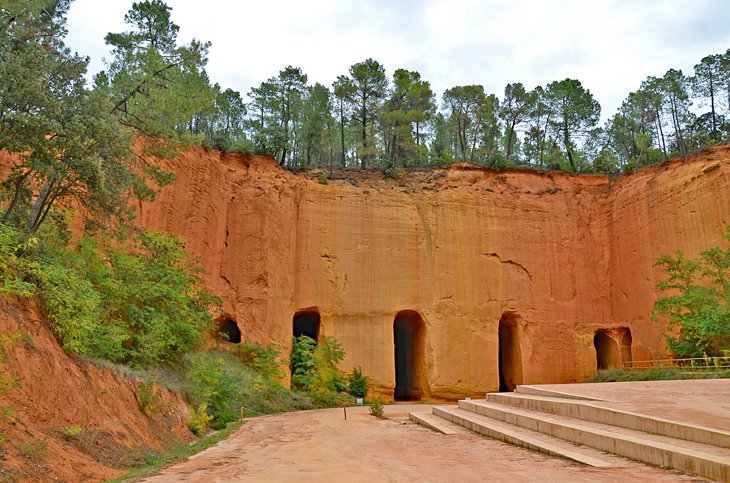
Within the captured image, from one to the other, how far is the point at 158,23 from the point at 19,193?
65.2 ft

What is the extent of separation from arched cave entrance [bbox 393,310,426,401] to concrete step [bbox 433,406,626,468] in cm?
1475

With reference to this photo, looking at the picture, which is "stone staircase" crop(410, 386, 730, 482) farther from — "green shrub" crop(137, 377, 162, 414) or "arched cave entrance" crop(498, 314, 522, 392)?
"arched cave entrance" crop(498, 314, 522, 392)

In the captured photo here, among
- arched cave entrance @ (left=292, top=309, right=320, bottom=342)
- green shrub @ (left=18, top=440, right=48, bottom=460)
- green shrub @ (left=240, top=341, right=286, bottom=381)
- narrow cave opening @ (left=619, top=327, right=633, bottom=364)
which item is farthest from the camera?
arched cave entrance @ (left=292, top=309, right=320, bottom=342)

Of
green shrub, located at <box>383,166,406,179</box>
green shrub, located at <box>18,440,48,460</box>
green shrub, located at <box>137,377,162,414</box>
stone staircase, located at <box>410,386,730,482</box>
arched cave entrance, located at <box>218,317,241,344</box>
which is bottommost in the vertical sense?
stone staircase, located at <box>410,386,730,482</box>

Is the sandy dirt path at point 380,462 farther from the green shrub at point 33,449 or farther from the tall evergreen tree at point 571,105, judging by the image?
the tall evergreen tree at point 571,105

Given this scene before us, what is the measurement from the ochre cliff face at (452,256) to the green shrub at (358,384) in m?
0.66

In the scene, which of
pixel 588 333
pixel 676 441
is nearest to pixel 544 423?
pixel 676 441

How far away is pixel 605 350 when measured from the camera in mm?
29828

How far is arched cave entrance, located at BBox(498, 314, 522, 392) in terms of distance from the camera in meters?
27.6

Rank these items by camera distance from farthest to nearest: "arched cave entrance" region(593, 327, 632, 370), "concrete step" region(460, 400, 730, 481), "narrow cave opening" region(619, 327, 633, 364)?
"arched cave entrance" region(593, 327, 632, 370), "narrow cave opening" region(619, 327, 633, 364), "concrete step" region(460, 400, 730, 481)

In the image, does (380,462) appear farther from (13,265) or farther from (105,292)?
(105,292)

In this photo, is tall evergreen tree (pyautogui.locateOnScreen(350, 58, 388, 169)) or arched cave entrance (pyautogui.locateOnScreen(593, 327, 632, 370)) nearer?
arched cave entrance (pyautogui.locateOnScreen(593, 327, 632, 370))

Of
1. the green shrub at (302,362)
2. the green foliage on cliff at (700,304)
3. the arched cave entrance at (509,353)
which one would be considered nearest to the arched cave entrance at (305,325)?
the green shrub at (302,362)

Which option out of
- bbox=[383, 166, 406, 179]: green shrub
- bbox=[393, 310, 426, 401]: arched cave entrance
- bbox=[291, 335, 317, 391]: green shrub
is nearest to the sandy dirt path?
bbox=[291, 335, 317, 391]: green shrub
